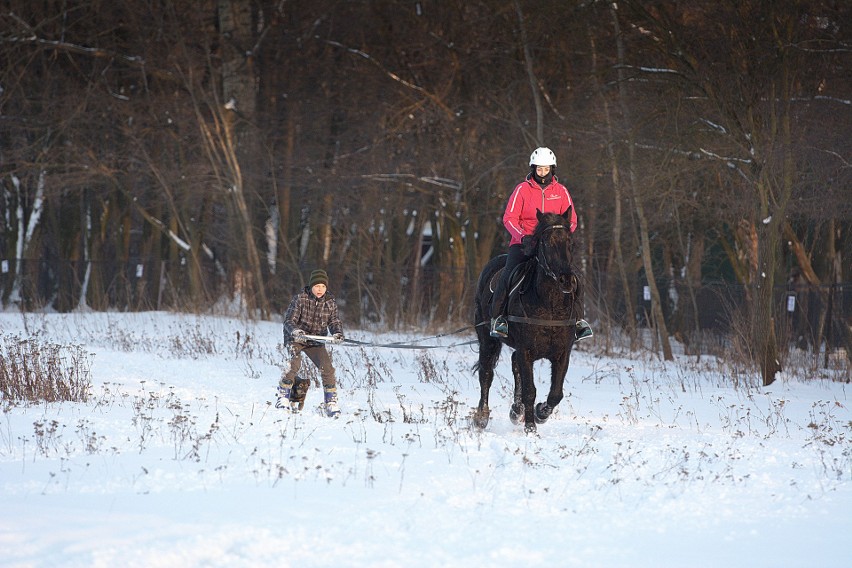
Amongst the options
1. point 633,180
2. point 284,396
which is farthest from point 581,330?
point 633,180

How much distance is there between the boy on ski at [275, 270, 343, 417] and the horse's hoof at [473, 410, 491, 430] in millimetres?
1421

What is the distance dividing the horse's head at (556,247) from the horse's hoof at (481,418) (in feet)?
5.19

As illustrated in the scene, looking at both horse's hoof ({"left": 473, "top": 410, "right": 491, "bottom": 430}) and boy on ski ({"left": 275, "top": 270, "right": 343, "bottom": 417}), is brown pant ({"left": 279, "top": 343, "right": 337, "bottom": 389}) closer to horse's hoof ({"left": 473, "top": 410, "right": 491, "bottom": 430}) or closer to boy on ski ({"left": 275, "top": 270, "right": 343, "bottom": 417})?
boy on ski ({"left": 275, "top": 270, "right": 343, "bottom": 417})

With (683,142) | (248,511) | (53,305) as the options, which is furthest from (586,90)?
(53,305)

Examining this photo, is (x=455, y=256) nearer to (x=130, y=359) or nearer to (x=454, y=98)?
(x=454, y=98)

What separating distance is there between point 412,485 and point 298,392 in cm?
375

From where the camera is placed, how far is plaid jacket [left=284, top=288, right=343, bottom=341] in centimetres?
1195

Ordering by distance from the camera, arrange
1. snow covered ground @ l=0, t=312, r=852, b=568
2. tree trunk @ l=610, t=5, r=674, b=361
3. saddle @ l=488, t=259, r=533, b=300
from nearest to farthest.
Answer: snow covered ground @ l=0, t=312, r=852, b=568, saddle @ l=488, t=259, r=533, b=300, tree trunk @ l=610, t=5, r=674, b=361

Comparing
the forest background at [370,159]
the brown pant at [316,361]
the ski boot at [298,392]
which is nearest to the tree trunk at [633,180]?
the forest background at [370,159]

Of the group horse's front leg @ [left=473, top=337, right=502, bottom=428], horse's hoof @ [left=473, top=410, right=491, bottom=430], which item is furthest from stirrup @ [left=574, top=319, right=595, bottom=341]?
horse's front leg @ [left=473, top=337, right=502, bottom=428]

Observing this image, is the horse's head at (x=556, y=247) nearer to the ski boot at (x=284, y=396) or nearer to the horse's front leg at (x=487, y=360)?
the horse's front leg at (x=487, y=360)

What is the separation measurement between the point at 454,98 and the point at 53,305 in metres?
16.4

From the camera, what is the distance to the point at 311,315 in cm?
1200

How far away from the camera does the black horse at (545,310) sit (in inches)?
415
